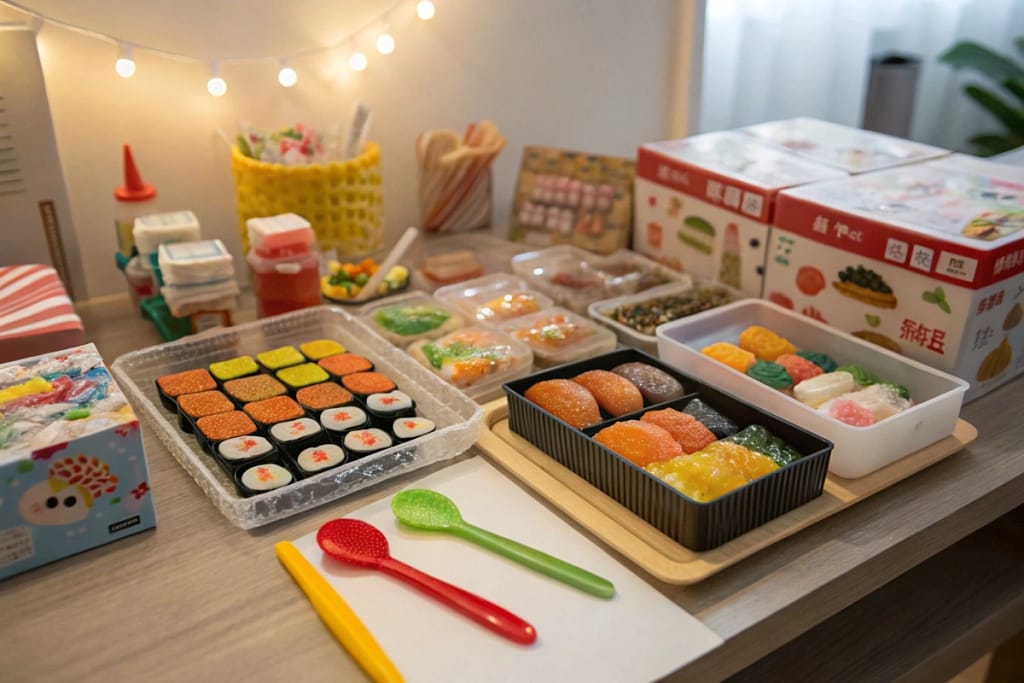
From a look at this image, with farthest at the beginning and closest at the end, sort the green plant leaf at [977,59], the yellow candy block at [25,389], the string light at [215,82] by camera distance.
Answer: the green plant leaf at [977,59] < the string light at [215,82] < the yellow candy block at [25,389]

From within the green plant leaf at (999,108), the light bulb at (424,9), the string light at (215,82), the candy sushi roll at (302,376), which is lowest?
the candy sushi roll at (302,376)

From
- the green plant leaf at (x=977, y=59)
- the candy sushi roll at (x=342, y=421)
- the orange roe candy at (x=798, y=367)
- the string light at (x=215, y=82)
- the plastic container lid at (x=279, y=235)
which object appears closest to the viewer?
the candy sushi roll at (x=342, y=421)

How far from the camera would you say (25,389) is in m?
0.79

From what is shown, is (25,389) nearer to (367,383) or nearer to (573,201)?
(367,383)

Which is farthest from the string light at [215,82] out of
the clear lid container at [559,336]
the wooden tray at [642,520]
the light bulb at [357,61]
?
the wooden tray at [642,520]

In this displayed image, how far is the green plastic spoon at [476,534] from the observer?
2.34 feet

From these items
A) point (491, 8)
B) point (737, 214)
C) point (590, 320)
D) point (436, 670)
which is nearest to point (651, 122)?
point (491, 8)

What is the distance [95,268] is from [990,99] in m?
2.36

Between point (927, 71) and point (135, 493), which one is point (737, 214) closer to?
point (135, 493)

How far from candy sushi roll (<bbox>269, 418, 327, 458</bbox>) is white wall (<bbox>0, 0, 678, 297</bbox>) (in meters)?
0.54

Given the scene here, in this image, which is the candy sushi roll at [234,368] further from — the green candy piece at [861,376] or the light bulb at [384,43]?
the green candy piece at [861,376]

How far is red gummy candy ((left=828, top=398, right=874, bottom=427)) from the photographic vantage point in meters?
0.87

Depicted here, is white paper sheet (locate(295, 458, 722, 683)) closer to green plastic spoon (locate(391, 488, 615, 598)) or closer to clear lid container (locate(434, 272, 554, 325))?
green plastic spoon (locate(391, 488, 615, 598))

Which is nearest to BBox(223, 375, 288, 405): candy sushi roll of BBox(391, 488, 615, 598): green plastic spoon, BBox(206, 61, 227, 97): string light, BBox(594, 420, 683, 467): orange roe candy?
BBox(391, 488, 615, 598): green plastic spoon
